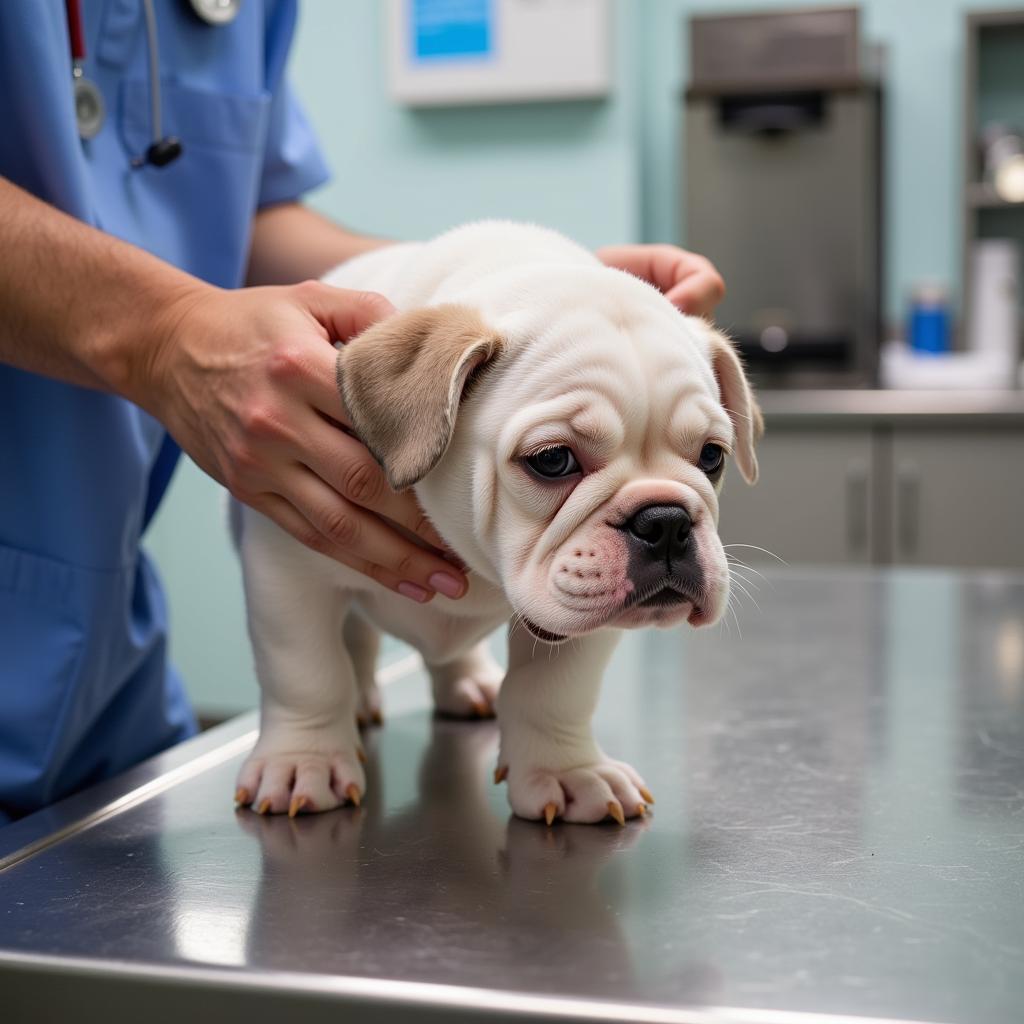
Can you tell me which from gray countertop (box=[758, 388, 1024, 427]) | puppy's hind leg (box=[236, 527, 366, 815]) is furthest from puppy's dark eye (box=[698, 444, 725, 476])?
gray countertop (box=[758, 388, 1024, 427])

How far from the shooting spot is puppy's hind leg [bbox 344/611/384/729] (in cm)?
116

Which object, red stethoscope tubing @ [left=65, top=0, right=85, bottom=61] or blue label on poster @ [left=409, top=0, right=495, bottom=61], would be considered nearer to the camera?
red stethoscope tubing @ [left=65, top=0, right=85, bottom=61]

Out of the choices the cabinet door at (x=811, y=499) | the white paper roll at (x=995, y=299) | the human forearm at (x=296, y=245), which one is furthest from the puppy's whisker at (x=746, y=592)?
the white paper roll at (x=995, y=299)

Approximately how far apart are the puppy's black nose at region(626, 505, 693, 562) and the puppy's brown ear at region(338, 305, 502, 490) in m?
0.12

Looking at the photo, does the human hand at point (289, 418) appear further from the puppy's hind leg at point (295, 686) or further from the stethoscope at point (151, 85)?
the stethoscope at point (151, 85)

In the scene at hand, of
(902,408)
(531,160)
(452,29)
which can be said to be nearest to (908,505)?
(902,408)

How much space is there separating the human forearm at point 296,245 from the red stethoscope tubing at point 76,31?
302mm

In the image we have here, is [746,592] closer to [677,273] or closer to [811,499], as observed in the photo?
[677,273]

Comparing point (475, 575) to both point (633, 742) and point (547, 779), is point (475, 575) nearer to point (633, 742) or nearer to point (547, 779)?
point (547, 779)

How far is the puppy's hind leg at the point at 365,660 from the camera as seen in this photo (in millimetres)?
1156

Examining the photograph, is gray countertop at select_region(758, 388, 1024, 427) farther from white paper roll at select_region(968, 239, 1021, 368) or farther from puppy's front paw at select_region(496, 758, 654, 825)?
puppy's front paw at select_region(496, 758, 654, 825)

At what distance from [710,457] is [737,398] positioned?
0.30ft

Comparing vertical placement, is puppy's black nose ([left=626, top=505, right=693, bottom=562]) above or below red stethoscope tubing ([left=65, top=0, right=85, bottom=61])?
below

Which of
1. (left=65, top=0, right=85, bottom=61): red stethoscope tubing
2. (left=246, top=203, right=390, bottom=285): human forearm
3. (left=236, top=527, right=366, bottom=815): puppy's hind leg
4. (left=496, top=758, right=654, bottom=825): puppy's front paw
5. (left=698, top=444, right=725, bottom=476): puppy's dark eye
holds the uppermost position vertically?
(left=65, top=0, right=85, bottom=61): red stethoscope tubing
